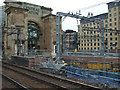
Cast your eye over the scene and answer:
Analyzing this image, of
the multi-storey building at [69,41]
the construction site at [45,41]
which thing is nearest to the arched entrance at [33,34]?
the construction site at [45,41]

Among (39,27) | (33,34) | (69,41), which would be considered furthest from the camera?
(69,41)

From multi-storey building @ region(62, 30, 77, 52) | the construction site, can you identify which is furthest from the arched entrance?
multi-storey building @ region(62, 30, 77, 52)

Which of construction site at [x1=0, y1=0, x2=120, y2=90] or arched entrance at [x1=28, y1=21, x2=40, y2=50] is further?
arched entrance at [x1=28, y1=21, x2=40, y2=50]

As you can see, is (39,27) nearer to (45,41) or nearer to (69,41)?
(45,41)

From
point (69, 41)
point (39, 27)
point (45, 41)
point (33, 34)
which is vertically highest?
point (39, 27)

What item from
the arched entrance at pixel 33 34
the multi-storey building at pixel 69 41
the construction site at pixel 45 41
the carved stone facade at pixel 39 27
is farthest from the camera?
the arched entrance at pixel 33 34

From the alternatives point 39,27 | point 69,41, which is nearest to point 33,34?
point 39,27

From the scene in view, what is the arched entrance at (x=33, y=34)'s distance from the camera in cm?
3691

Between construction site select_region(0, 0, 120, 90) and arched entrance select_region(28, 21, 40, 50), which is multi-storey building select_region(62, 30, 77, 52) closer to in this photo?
construction site select_region(0, 0, 120, 90)

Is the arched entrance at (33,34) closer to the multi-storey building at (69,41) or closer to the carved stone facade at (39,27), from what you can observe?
the carved stone facade at (39,27)

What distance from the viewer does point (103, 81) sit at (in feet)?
27.6

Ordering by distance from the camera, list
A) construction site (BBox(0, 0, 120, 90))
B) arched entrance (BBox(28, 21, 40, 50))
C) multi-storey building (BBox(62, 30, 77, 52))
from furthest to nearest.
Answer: arched entrance (BBox(28, 21, 40, 50)) → multi-storey building (BBox(62, 30, 77, 52)) → construction site (BBox(0, 0, 120, 90))

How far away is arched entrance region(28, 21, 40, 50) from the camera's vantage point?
3691 centimetres

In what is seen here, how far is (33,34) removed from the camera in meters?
37.4
